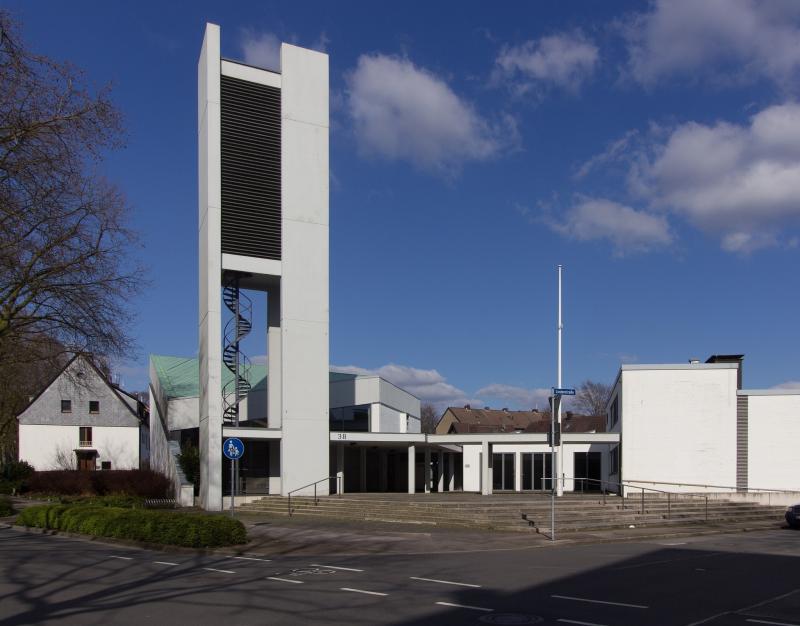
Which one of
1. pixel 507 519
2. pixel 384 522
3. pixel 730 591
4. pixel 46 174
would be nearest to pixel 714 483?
pixel 507 519

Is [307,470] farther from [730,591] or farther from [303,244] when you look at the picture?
[730,591]

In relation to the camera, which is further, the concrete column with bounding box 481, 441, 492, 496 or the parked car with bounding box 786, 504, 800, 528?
the concrete column with bounding box 481, 441, 492, 496

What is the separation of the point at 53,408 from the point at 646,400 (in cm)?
4516

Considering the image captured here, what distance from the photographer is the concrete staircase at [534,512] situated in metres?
24.8

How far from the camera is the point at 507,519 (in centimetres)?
2517

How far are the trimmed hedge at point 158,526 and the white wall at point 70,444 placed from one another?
4024 centimetres

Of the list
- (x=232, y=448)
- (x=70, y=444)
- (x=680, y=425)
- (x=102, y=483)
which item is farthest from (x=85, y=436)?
(x=680, y=425)

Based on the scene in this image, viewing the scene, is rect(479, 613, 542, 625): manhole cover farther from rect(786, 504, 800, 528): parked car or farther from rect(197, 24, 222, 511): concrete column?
rect(197, 24, 222, 511): concrete column

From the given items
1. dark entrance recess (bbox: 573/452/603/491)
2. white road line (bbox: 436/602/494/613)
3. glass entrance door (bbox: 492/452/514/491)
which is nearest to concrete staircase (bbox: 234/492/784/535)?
dark entrance recess (bbox: 573/452/603/491)

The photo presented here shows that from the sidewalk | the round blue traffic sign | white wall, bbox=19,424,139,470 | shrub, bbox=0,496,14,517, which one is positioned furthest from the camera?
white wall, bbox=19,424,139,470

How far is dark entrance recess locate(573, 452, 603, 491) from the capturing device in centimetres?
4378

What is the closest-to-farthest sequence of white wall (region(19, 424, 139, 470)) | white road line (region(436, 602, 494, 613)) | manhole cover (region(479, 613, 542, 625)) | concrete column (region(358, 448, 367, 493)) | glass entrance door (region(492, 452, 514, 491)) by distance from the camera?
manhole cover (region(479, 613, 542, 625))
white road line (region(436, 602, 494, 613))
concrete column (region(358, 448, 367, 493))
glass entrance door (region(492, 452, 514, 491))
white wall (region(19, 424, 139, 470))

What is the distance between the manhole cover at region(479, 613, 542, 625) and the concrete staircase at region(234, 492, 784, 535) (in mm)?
13068

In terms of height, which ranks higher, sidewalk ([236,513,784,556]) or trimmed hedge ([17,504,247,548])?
trimmed hedge ([17,504,247,548])
